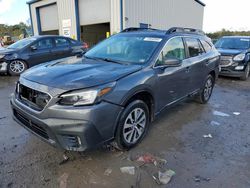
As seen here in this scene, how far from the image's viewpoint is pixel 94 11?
15.1 meters

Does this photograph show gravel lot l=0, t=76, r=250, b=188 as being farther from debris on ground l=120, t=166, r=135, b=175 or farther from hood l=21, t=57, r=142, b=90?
hood l=21, t=57, r=142, b=90

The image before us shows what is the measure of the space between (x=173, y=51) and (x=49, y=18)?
58.6ft

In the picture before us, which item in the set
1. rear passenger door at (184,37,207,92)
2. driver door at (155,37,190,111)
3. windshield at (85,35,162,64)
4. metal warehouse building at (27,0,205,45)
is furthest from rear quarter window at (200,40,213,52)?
metal warehouse building at (27,0,205,45)

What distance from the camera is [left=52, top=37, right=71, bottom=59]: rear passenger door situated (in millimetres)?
9102

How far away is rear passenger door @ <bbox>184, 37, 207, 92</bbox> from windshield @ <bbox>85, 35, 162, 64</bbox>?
38.9 inches

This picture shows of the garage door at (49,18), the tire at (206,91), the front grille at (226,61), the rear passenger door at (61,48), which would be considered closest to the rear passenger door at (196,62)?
the tire at (206,91)

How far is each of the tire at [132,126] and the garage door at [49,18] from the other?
1750cm

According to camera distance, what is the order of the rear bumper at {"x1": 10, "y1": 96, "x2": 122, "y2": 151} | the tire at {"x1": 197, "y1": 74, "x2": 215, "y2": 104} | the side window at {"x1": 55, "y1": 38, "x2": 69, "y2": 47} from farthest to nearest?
the side window at {"x1": 55, "y1": 38, "x2": 69, "y2": 47} → the tire at {"x1": 197, "y1": 74, "x2": 215, "y2": 104} → the rear bumper at {"x1": 10, "y1": 96, "x2": 122, "y2": 151}

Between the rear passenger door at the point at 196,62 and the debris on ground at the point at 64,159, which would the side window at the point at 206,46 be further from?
the debris on ground at the point at 64,159

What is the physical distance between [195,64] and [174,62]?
1206 millimetres

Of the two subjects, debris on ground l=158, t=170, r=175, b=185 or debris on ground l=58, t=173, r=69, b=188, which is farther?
debris on ground l=158, t=170, r=175, b=185

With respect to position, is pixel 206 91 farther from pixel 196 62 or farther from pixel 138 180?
pixel 138 180

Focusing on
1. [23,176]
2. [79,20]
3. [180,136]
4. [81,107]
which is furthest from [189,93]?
[79,20]

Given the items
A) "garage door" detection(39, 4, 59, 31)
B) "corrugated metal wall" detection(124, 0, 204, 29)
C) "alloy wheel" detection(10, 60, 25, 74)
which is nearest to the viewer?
"alloy wheel" detection(10, 60, 25, 74)
